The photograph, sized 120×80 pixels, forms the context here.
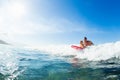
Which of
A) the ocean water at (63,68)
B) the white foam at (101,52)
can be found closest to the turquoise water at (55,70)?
the ocean water at (63,68)

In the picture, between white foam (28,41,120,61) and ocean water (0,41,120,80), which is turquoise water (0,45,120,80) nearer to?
ocean water (0,41,120,80)

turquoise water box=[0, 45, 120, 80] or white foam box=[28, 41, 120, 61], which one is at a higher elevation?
white foam box=[28, 41, 120, 61]

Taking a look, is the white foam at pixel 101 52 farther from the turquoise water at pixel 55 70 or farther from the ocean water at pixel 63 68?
the turquoise water at pixel 55 70

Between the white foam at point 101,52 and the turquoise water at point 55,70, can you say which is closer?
the turquoise water at point 55,70

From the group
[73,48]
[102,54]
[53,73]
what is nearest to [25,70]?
[53,73]

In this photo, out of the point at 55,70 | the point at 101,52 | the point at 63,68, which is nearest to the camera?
the point at 55,70

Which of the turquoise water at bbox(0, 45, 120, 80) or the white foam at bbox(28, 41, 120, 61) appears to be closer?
the turquoise water at bbox(0, 45, 120, 80)

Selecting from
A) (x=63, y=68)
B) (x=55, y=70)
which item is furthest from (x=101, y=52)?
(x=55, y=70)

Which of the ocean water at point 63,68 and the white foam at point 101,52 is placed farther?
the white foam at point 101,52

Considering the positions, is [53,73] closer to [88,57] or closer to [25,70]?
[25,70]

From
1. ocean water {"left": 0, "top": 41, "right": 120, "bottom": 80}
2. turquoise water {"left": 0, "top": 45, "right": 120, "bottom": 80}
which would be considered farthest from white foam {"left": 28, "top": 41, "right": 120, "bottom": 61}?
turquoise water {"left": 0, "top": 45, "right": 120, "bottom": 80}

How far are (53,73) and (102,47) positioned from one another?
10124mm

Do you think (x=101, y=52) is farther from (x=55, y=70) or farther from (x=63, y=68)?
(x=55, y=70)

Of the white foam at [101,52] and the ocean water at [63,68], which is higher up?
the white foam at [101,52]
